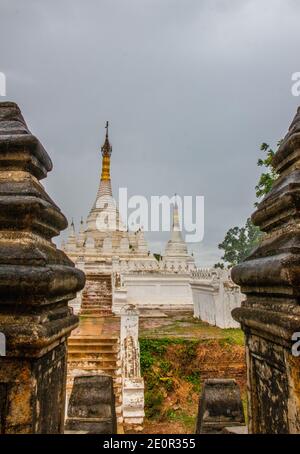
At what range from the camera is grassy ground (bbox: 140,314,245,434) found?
9.52m

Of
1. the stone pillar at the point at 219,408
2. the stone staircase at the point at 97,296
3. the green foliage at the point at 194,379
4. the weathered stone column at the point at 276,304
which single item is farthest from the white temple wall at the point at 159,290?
the weathered stone column at the point at 276,304

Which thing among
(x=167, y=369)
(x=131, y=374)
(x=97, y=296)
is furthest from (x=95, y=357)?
(x=97, y=296)

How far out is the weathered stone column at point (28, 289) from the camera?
1.64m

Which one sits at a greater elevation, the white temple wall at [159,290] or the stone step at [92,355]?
the white temple wall at [159,290]

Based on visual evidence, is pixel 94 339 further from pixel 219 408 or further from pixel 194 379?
pixel 219 408

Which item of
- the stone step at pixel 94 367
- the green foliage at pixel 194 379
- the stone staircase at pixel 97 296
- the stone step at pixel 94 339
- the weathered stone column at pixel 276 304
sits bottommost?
the green foliage at pixel 194 379

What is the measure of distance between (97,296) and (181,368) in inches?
378

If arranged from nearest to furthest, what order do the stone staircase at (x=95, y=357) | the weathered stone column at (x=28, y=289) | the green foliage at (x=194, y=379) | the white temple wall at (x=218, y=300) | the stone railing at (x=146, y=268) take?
the weathered stone column at (x=28, y=289)
the stone staircase at (x=95, y=357)
the green foliage at (x=194, y=379)
the white temple wall at (x=218, y=300)
the stone railing at (x=146, y=268)

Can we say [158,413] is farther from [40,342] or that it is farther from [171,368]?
[40,342]

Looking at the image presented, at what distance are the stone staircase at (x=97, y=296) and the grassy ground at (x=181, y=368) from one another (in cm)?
575

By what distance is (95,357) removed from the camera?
1003 centimetres

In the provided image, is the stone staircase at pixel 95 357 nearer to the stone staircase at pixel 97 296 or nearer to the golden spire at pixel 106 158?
the stone staircase at pixel 97 296

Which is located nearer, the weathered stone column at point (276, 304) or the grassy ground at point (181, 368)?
the weathered stone column at point (276, 304)
